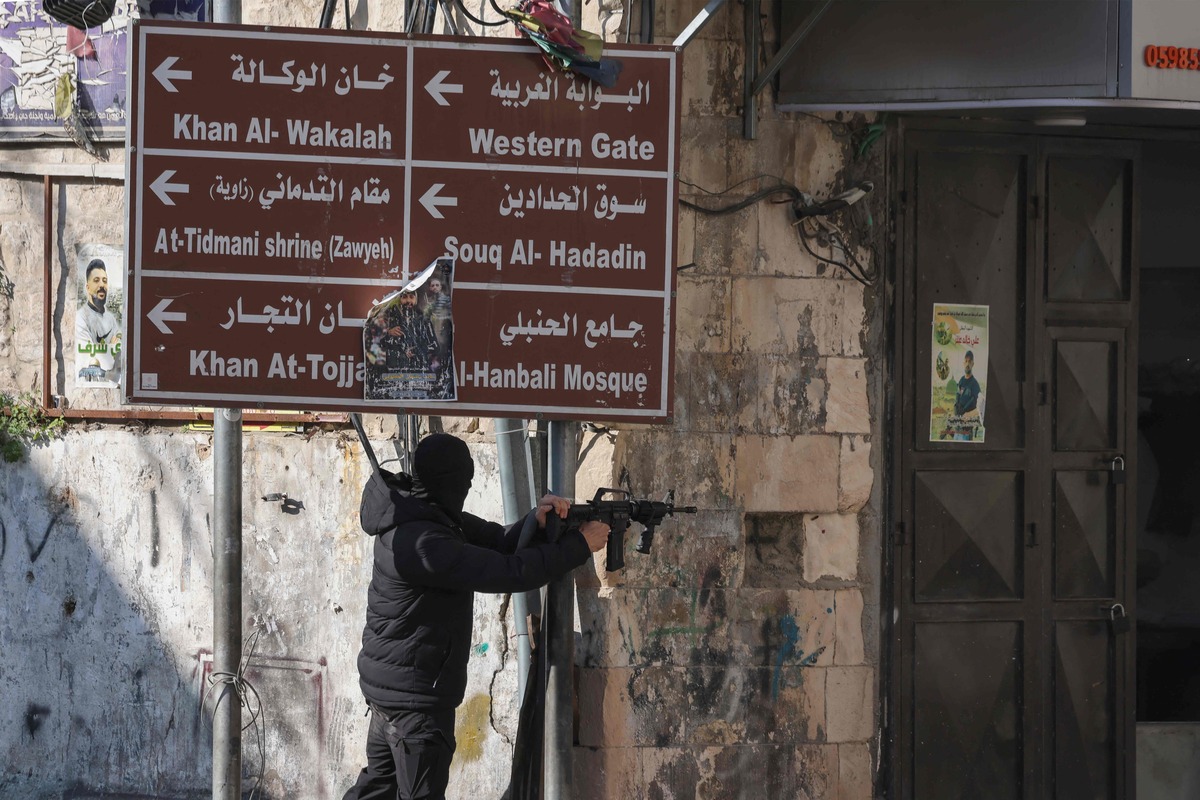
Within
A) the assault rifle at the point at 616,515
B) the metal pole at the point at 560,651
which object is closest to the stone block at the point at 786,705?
the metal pole at the point at 560,651

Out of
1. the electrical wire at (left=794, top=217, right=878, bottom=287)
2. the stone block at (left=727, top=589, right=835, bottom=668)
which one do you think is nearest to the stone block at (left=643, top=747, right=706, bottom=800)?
the stone block at (left=727, top=589, right=835, bottom=668)

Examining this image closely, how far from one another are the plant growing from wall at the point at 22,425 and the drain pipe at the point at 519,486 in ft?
7.73

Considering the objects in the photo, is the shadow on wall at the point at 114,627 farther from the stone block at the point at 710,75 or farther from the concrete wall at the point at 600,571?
the stone block at the point at 710,75

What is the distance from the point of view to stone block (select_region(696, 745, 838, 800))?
4.60m

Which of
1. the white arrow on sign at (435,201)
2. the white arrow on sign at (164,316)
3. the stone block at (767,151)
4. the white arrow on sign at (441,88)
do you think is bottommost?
the white arrow on sign at (164,316)

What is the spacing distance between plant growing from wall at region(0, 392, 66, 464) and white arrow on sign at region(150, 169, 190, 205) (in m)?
2.42

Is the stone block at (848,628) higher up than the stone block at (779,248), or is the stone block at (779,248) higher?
the stone block at (779,248)

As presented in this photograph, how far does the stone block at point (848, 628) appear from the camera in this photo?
472 centimetres

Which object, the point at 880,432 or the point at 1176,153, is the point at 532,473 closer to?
the point at 880,432

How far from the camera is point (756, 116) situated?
466 cm

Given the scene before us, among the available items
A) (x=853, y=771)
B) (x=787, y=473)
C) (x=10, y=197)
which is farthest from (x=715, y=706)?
(x=10, y=197)

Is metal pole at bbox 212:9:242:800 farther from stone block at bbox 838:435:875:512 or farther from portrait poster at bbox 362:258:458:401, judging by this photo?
stone block at bbox 838:435:875:512

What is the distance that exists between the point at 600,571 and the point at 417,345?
1.64 m

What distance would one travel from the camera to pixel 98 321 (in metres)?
5.27
